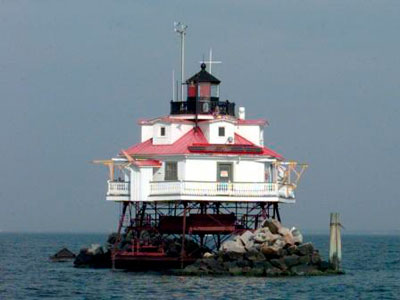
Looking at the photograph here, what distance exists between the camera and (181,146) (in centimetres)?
6919

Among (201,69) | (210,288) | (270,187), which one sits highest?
(201,69)

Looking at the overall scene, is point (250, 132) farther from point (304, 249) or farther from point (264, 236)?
point (304, 249)

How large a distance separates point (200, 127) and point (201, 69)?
3.66 metres

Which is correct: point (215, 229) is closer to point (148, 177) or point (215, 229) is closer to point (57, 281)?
point (148, 177)

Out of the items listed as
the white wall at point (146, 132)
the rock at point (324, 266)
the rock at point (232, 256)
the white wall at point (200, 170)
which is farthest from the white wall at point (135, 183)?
the rock at point (324, 266)

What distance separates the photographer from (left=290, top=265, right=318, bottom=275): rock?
65.2 meters

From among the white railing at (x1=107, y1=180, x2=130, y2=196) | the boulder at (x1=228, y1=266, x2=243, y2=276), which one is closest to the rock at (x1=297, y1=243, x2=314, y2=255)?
the boulder at (x1=228, y1=266, x2=243, y2=276)

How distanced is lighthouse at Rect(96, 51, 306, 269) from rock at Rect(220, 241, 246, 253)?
113 inches

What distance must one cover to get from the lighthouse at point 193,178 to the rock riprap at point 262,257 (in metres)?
2.56

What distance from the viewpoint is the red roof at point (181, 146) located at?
226 ft

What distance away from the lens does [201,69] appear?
239 ft

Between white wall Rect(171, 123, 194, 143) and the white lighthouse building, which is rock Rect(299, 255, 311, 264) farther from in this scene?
white wall Rect(171, 123, 194, 143)

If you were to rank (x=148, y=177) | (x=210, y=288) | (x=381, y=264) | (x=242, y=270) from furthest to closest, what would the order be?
(x=381, y=264), (x=148, y=177), (x=242, y=270), (x=210, y=288)

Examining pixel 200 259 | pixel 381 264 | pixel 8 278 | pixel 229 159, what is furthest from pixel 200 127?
pixel 381 264
